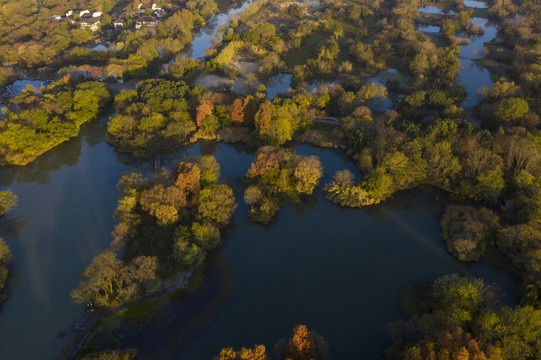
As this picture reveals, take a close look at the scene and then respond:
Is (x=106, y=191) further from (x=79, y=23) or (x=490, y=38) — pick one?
(x=490, y=38)

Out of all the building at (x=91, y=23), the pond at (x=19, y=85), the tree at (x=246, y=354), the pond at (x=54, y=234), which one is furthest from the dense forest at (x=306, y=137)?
the building at (x=91, y=23)

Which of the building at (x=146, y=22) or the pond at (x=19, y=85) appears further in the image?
the building at (x=146, y=22)

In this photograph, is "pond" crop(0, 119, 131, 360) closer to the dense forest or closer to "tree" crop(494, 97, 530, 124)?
the dense forest

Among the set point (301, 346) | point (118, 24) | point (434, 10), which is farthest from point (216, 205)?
point (434, 10)

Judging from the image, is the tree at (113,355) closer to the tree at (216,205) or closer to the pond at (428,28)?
the tree at (216,205)

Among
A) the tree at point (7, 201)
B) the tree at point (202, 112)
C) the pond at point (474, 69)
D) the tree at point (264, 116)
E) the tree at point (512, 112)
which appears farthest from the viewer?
the pond at point (474, 69)

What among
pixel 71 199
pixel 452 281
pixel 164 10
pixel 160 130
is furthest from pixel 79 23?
pixel 452 281

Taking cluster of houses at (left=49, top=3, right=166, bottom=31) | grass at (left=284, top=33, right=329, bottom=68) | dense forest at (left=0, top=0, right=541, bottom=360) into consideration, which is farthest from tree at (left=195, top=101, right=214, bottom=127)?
cluster of houses at (left=49, top=3, right=166, bottom=31)
